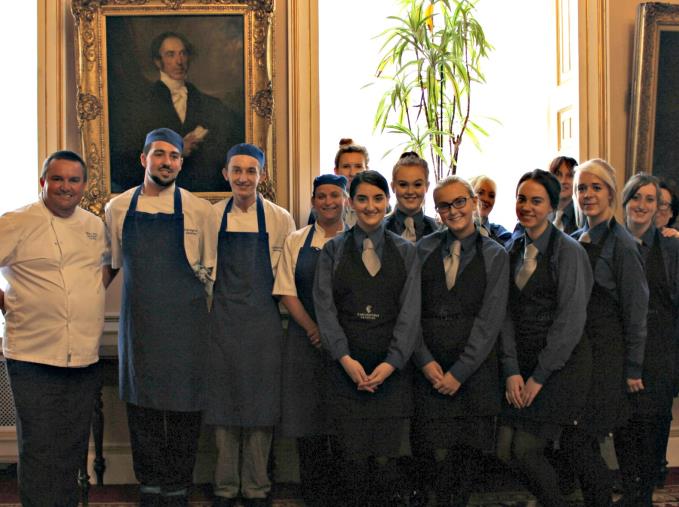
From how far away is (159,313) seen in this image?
3.70 metres

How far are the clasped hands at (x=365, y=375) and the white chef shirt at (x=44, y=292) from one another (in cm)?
115

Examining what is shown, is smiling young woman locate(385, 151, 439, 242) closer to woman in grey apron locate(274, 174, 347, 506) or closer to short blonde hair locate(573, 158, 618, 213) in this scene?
woman in grey apron locate(274, 174, 347, 506)

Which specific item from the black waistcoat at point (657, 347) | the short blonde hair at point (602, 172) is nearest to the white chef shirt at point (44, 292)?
the short blonde hair at point (602, 172)

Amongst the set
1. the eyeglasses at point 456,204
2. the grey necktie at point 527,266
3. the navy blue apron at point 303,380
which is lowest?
the navy blue apron at point 303,380

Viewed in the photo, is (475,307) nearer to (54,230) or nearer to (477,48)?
(54,230)

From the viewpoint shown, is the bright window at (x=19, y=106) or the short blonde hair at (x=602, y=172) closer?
the short blonde hair at (x=602, y=172)

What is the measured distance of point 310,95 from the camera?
4.61 meters

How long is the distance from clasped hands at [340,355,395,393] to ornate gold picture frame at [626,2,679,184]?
232 centimetres

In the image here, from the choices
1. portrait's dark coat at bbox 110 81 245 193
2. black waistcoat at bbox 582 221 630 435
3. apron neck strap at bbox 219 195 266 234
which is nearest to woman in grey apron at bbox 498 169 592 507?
black waistcoat at bbox 582 221 630 435

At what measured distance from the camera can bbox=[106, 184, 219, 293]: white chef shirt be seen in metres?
3.76

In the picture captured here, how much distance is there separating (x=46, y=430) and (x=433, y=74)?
301 centimetres

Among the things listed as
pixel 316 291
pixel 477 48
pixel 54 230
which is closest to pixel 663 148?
Answer: pixel 477 48

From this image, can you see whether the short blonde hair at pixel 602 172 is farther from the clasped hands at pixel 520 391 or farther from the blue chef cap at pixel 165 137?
the blue chef cap at pixel 165 137

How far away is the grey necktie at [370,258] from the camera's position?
11.5ft
